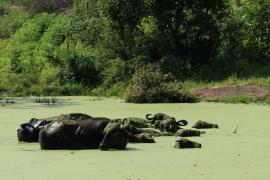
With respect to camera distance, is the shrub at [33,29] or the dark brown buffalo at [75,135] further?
the shrub at [33,29]

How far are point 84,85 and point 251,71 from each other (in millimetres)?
6740

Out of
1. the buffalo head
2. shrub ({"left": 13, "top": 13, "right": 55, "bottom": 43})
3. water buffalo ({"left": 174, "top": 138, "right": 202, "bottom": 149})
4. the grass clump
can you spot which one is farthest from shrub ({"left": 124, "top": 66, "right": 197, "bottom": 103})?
shrub ({"left": 13, "top": 13, "right": 55, "bottom": 43})

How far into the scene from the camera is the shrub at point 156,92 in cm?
2108

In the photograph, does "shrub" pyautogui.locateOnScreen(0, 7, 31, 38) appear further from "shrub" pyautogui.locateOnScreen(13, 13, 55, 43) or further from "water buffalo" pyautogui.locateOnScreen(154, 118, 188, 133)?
"water buffalo" pyautogui.locateOnScreen(154, 118, 188, 133)

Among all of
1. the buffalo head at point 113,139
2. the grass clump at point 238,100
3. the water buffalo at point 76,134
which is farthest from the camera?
the grass clump at point 238,100

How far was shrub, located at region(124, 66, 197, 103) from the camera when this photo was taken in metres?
21.1

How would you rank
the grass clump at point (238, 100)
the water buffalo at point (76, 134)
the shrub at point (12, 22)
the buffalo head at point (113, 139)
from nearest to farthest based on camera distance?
1. the buffalo head at point (113, 139)
2. the water buffalo at point (76, 134)
3. the grass clump at point (238, 100)
4. the shrub at point (12, 22)

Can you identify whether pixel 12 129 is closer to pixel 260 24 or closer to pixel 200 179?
pixel 200 179

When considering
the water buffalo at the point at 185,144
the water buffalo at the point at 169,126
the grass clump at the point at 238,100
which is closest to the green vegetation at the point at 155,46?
the grass clump at the point at 238,100

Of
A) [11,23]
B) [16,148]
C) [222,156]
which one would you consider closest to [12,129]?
[16,148]

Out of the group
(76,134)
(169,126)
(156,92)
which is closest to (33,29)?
(156,92)

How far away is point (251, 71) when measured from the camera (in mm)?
25219

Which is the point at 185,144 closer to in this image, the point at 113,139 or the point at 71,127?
the point at 113,139

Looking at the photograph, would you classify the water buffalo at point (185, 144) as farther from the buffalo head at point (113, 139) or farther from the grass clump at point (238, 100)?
the grass clump at point (238, 100)
